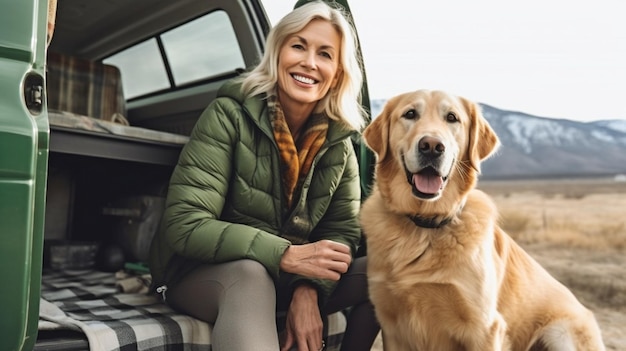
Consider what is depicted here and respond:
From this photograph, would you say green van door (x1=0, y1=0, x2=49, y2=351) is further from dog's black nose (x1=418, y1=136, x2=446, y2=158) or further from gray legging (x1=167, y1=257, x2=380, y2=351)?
dog's black nose (x1=418, y1=136, x2=446, y2=158)

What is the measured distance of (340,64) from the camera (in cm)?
183

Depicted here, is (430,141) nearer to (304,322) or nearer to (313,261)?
(313,261)

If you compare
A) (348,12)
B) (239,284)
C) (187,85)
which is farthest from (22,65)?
(187,85)

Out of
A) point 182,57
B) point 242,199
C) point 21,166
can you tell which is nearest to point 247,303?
point 242,199

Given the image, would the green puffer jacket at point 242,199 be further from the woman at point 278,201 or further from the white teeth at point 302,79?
the white teeth at point 302,79

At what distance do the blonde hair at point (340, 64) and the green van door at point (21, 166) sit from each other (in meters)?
0.76

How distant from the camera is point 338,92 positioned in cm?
183

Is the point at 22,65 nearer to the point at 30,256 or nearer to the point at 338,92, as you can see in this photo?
the point at 30,256

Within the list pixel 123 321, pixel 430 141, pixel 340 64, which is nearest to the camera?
pixel 430 141

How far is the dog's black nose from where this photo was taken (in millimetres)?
1474

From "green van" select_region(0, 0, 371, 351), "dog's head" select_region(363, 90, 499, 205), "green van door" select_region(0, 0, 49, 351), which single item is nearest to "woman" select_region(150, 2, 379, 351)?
"dog's head" select_region(363, 90, 499, 205)

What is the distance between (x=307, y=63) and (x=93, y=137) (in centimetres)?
96

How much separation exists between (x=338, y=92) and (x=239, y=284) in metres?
0.79

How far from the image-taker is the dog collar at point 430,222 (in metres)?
1.60
